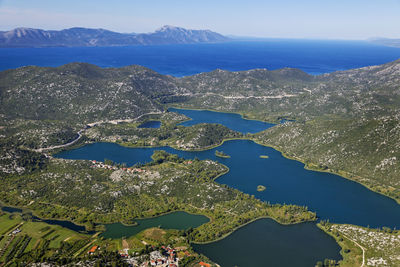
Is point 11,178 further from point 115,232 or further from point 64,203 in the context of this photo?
point 115,232

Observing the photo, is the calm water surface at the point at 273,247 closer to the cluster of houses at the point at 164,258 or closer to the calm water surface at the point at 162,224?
the cluster of houses at the point at 164,258

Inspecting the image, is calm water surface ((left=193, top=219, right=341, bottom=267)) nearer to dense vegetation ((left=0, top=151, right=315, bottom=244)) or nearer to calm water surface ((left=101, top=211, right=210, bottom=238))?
dense vegetation ((left=0, top=151, right=315, bottom=244))

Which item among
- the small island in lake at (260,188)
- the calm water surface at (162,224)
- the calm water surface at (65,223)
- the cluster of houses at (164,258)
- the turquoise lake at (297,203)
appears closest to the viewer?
the cluster of houses at (164,258)

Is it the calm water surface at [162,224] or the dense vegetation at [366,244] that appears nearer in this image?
the dense vegetation at [366,244]

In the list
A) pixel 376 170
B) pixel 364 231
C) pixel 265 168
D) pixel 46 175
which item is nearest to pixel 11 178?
pixel 46 175

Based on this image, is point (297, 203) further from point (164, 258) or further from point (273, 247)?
point (164, 258)

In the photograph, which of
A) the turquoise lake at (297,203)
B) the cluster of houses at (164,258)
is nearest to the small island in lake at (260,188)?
the turquoise lake at (297,203)
